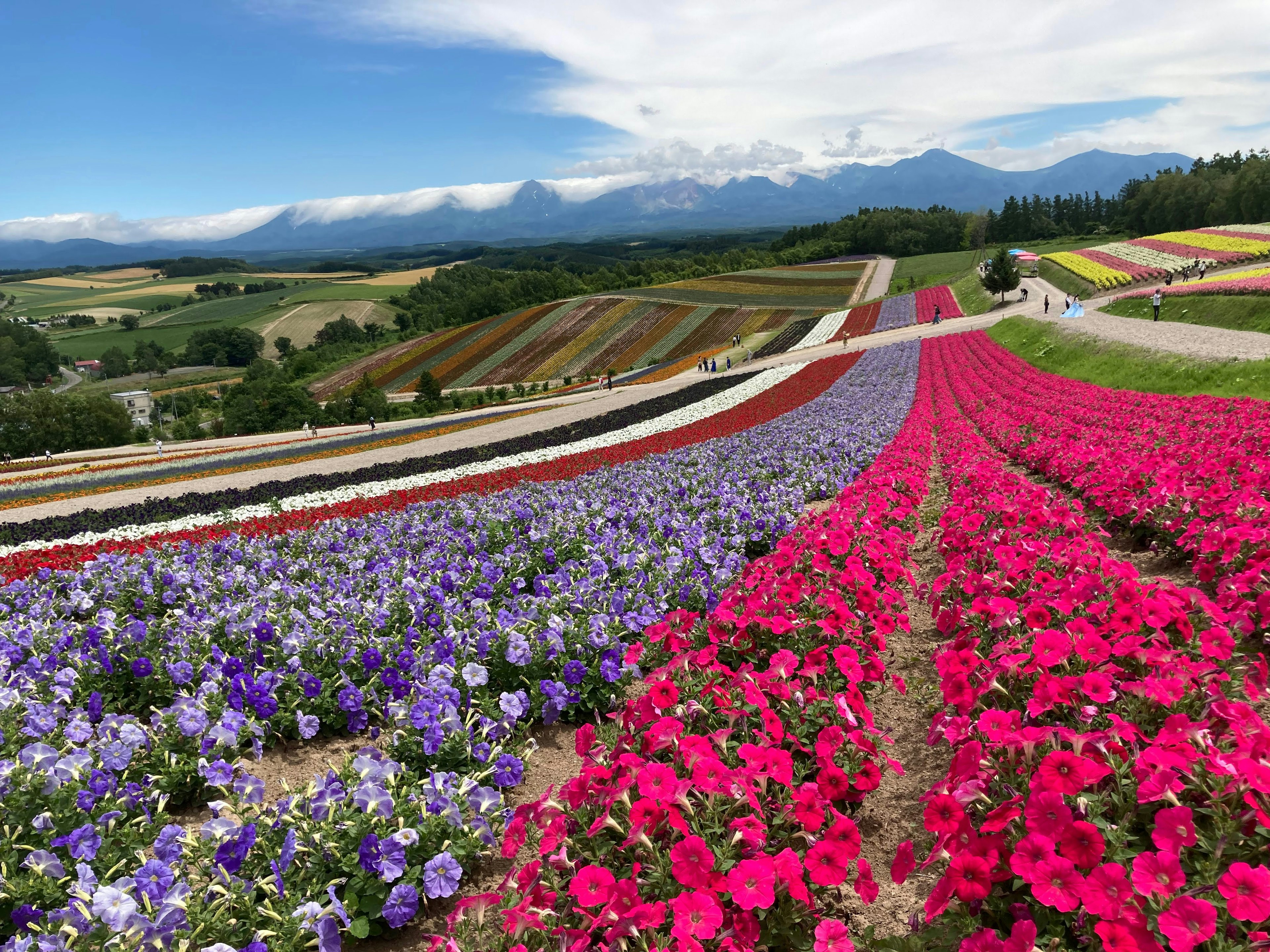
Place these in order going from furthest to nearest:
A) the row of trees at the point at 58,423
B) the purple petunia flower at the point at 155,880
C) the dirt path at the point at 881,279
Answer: the dirt path at the point at 881,279
the row of trees at the point at 58,423
the purple petunia flower at the point at 155,880

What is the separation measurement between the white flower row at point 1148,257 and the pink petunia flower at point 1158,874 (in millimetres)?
61406

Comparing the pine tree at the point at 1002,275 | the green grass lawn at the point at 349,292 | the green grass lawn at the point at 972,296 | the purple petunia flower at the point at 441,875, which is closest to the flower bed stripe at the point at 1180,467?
the purple petunia flower at the point at 441,875

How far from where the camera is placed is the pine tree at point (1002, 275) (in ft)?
164

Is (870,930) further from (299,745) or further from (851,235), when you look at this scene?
(851,235)

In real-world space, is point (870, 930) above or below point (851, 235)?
below

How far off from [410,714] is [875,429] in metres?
13.1

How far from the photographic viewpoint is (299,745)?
516 cm

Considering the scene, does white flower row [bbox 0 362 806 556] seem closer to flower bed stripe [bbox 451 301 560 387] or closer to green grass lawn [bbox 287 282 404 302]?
flower bed stripe [bbox 451 301 560 387]

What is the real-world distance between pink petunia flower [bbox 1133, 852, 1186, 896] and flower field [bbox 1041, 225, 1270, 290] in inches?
2360

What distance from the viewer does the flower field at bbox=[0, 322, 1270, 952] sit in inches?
86.0

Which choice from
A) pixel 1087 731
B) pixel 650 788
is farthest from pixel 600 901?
pixel 1087 731

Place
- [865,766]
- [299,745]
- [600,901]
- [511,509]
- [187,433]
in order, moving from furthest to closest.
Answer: [187,433], [511,509], [299,745], [865,766], [600,901]

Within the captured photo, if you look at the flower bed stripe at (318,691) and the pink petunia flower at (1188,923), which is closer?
the pink petunia flower at (1188,923)

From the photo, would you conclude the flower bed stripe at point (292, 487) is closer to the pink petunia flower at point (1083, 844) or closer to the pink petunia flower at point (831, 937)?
the pink petunia flower at point (831, 937)
